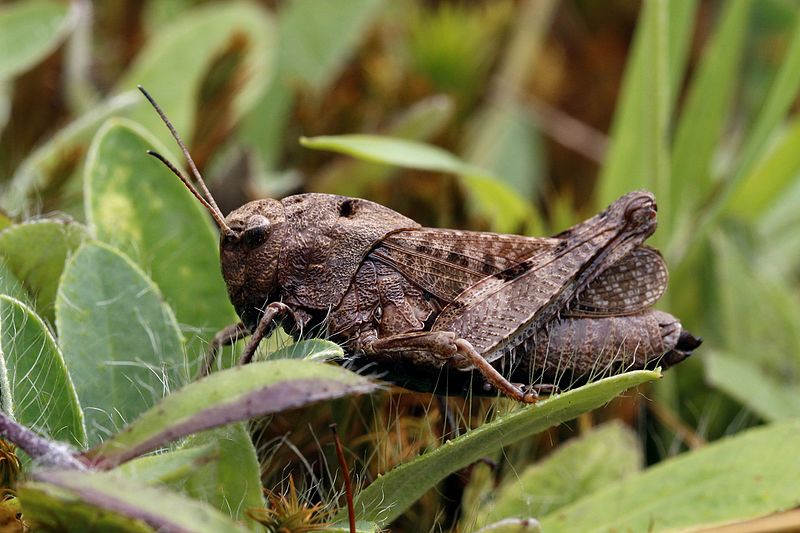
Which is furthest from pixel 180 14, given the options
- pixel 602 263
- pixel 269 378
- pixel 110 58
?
pixel 269 378

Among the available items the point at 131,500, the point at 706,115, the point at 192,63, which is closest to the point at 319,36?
the point at 192,63

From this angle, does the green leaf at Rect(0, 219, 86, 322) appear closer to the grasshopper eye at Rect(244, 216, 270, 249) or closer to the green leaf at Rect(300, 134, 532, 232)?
the grasshopper eye at Rect(244, 216, 270, 249)

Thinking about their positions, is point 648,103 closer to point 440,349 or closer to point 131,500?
point 440,349

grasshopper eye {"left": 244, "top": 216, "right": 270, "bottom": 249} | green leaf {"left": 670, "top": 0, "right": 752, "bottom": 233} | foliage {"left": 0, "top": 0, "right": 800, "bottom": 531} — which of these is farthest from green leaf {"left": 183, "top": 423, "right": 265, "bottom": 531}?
green leaf {"left": 670, "top": 0, "right": 752, "bottom": 233}

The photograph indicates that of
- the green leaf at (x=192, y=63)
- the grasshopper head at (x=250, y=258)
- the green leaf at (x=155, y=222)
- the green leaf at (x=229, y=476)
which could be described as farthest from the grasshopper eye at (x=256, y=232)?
the green leaf at (x=192, y=63)

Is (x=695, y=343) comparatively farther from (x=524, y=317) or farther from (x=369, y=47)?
(x=369, y=47)

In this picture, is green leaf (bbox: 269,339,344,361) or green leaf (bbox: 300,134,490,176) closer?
green leaf (bbox: 269,339,344,361)
